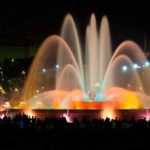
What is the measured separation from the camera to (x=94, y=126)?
15.0 m

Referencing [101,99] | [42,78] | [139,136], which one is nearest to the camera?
[139,136]

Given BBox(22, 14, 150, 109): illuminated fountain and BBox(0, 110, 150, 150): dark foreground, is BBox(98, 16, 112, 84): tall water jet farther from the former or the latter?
BBox(0, 110, 150, 150): dark foreground

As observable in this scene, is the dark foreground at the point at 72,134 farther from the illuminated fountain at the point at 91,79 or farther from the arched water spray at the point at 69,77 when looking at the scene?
the arched water spray at the point at 69,77

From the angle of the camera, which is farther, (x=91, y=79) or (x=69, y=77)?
(x=69, y=77)

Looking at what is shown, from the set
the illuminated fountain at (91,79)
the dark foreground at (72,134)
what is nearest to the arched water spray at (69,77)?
the illuminated fountain at (91,79)

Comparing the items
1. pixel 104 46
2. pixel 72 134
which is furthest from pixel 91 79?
pixel 72 134

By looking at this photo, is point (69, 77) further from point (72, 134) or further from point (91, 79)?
point (72, 134)

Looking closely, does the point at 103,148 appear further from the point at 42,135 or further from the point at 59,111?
the point at 59,111

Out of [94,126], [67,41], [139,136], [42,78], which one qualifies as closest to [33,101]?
[67,41]

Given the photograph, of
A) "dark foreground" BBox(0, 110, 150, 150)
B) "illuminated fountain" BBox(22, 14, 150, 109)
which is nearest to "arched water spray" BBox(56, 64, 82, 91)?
"illuminated fountain" BBox(22, 14, 150, 109)

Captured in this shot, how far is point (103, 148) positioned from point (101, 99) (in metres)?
10.7

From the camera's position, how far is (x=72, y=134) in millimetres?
13930

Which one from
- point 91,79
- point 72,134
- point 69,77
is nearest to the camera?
point 72,134

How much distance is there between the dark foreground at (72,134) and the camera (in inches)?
507
